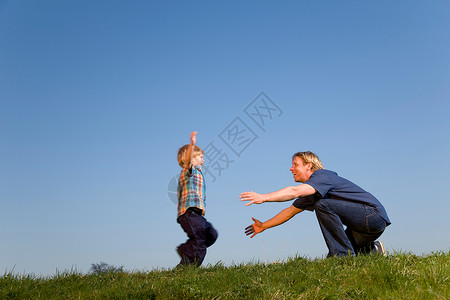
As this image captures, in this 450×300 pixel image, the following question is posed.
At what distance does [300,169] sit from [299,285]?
2850mm

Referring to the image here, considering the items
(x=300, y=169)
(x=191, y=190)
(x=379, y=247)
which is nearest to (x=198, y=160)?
(x=191, y=190)

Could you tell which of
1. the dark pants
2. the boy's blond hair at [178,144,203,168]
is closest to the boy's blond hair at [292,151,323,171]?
the boy's blond hair at [178,144,203,168]

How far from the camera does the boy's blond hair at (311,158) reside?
728 centimetres

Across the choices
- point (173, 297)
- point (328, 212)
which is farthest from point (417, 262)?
point (173, 297)

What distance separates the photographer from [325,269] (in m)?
5.25

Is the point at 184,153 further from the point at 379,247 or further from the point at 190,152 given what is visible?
the point at 379,247

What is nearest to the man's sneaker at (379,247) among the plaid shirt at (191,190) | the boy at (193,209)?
the boy at (193,209)

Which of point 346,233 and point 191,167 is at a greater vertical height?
point 191,167

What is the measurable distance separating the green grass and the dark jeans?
729 mm

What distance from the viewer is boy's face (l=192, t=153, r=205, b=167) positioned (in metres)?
7.73

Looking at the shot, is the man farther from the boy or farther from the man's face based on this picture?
the boy

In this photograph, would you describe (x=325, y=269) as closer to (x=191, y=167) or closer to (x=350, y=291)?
(x=350, y=291)

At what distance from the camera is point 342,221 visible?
22.3ft

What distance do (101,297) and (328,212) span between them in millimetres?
3685
